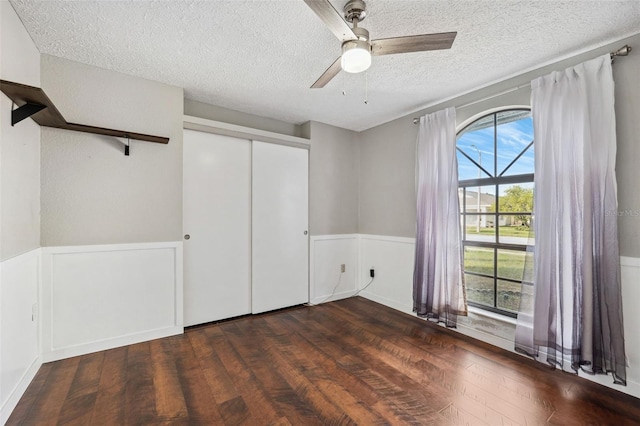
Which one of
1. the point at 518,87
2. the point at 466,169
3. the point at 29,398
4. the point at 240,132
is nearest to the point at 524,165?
the point at 466,169

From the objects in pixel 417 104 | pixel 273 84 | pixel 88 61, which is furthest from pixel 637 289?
pixel 88 61

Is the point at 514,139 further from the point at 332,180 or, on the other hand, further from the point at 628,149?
the point at 332,180

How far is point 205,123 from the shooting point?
2.93m

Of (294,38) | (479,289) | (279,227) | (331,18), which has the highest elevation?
(294,38)

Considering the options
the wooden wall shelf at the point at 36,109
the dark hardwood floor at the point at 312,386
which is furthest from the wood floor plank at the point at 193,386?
the wooden wall shelf at the point at 36,109

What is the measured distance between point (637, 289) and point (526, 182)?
104 cm

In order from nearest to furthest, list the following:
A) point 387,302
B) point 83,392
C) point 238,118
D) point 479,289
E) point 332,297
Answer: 1. point 83,392
2. point 479,289
3. point 238,118
4. point 387,302
5. point 332,297

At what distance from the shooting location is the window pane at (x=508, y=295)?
2.57m

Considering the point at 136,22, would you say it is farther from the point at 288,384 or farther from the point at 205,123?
the point at 288,384

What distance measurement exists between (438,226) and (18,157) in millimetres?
3381

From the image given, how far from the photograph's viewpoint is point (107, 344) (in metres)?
2.39

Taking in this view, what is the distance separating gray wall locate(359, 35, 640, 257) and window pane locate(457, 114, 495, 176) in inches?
7.1

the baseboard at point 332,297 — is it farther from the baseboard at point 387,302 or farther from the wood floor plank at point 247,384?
the wood floor plank at point 247,384

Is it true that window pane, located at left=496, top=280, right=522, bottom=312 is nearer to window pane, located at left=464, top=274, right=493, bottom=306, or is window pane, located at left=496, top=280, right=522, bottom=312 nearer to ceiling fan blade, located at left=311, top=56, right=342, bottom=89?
window pane, located at left=464, top=274, right=493, bottom=306
